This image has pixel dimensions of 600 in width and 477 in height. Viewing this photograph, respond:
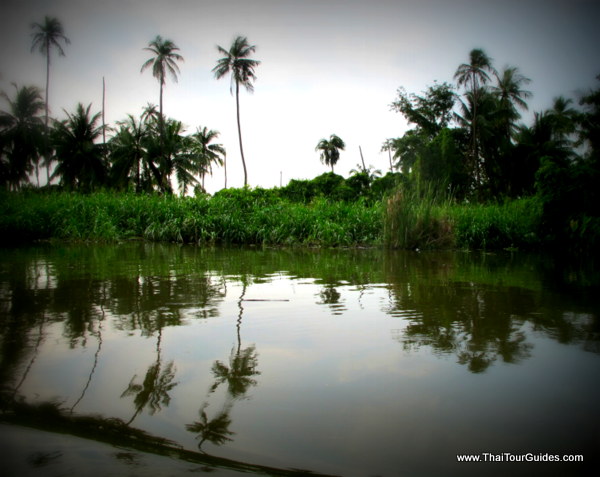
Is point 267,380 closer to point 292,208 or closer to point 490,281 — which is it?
point 490,281

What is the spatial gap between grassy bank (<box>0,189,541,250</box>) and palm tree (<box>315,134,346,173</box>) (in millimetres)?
41341

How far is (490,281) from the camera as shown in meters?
3.93

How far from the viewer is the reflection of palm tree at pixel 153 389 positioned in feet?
4.16

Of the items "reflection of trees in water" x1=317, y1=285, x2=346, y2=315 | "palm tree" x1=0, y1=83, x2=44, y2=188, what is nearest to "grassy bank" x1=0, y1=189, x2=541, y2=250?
"reflection of trees in water" x1=317, y1=285, x2=346, y2=315

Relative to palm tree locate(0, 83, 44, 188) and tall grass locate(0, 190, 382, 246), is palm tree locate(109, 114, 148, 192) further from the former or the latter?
tall grass locate(0, 190, 382, 246)

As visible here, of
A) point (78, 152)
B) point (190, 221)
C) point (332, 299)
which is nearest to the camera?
point (332, 299)

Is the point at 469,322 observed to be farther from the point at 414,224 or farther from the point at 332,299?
the point at 414,224

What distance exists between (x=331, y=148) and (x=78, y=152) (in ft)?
101

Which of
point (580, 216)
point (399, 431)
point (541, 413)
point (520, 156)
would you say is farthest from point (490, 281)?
point (520, 156)

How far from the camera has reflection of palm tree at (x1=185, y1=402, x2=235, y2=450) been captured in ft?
3.53

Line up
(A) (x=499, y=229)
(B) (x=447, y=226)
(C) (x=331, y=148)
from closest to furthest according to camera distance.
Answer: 1. (B) (x=447, y=226)
2. (A) (x=499, y=229)
3. (C) (x=331, y=148)

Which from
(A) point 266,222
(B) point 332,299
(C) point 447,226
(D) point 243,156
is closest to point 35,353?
(B) point 332,299

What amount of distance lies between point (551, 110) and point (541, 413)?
38.5 m

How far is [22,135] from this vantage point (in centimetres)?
2611
